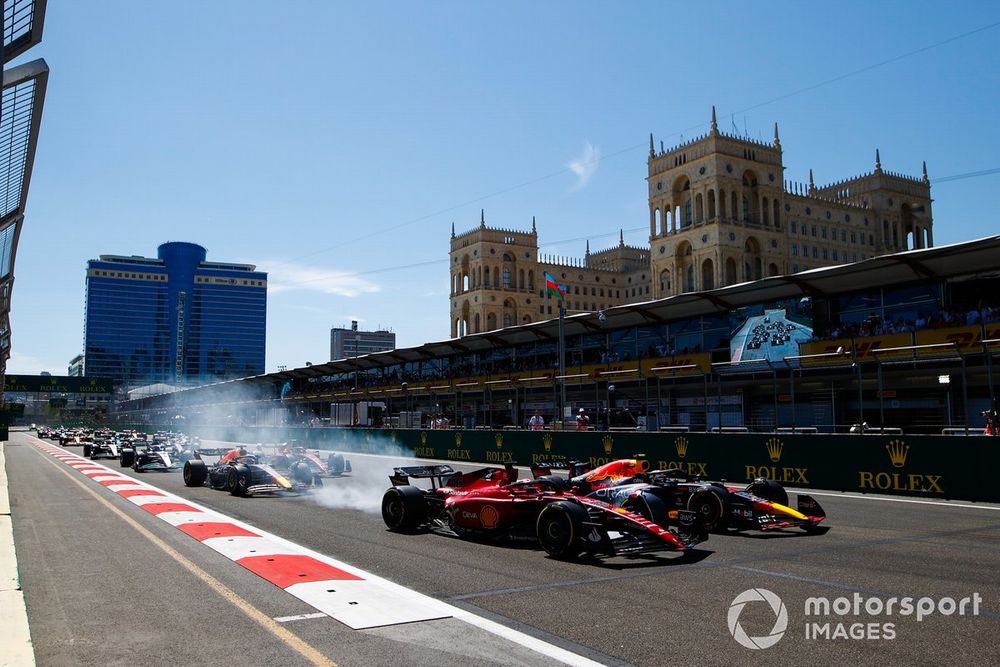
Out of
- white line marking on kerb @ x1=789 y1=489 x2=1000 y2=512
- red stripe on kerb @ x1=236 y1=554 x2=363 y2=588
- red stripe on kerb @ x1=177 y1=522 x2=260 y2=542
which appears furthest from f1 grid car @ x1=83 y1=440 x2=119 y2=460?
white line marking on kerb @ x1=789 y1=489 x2=1000 y2=512

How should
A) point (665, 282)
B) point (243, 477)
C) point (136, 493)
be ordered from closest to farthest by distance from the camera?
1. point (243, 477)
2. point (136, 493)
3. point (665, 282)

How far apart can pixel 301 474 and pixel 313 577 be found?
11.3 m

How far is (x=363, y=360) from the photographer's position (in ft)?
184

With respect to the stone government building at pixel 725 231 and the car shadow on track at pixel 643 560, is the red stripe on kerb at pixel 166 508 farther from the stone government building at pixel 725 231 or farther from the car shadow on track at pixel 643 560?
the stone government building at pixel 725 231

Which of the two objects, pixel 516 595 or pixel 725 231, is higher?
pixel 725 231

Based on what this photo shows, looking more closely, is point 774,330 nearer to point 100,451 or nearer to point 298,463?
point 298,463

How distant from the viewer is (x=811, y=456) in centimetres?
1855

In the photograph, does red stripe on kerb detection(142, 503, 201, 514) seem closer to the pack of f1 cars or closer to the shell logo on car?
the pack of f1 cars

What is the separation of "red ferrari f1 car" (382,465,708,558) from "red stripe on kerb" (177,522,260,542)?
2167 mm

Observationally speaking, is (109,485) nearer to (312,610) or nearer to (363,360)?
(312,610)

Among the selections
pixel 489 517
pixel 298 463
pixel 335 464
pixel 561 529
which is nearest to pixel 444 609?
pixel 561 529

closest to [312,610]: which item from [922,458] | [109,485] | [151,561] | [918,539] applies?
[151,561]

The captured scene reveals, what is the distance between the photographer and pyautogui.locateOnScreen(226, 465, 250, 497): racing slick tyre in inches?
675

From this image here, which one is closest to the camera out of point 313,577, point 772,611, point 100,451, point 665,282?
point 772,611
